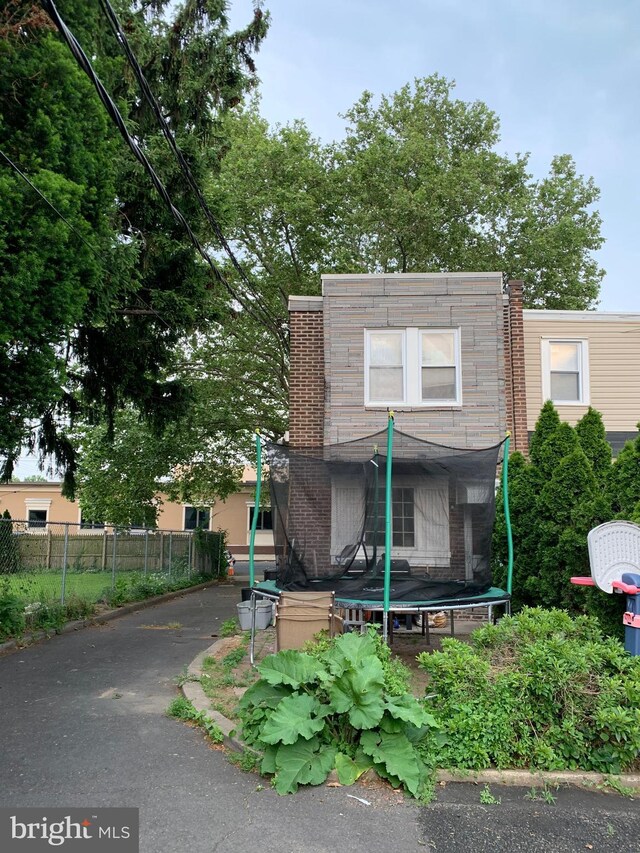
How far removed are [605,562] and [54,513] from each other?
39.8m

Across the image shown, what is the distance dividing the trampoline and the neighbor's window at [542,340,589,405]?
23.2 feet

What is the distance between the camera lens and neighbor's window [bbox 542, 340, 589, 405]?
14.6 metres

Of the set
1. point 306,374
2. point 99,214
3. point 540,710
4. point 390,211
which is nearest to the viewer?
point 540,710

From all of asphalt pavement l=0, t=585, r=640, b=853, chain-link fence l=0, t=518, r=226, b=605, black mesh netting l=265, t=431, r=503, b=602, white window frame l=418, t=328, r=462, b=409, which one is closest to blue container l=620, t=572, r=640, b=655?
asphalt pavement l=0, t=585, r=640, b=853

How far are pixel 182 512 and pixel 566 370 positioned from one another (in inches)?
1230

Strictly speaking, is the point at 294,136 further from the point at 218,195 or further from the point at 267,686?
the point at 267,686

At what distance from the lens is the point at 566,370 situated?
48.1 feet

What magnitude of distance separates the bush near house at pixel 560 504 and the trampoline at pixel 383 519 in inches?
38.7

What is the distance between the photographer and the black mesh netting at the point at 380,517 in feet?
24.7

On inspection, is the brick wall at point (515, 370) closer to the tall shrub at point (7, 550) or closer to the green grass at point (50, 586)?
the green grass at point (50, 586)

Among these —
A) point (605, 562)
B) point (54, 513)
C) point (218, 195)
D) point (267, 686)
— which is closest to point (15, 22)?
point (218, 195)

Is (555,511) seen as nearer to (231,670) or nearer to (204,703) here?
(231,670)

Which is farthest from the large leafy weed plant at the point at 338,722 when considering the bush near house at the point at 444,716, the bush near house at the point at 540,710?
the bush near house at the point at 540,710

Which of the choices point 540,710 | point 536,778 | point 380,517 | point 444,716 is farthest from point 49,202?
point 536,778
